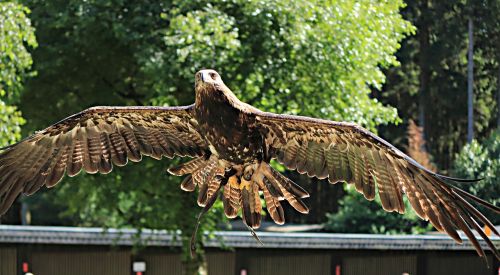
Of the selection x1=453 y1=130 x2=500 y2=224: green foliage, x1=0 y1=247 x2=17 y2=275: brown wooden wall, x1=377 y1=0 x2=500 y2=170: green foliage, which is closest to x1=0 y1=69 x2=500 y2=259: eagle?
x1=453 y1=130 x2=500 y2=224: green foliage

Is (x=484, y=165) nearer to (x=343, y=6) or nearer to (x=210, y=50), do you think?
(x=343, y=6)

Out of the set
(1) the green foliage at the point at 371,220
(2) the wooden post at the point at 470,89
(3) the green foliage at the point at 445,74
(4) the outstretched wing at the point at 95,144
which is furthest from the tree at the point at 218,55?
(4) the outstretched wing at the point at 95,144

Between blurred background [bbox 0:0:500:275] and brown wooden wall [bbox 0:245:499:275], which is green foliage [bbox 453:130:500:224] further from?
brown wooden wall [bbox 0:245:499:275]

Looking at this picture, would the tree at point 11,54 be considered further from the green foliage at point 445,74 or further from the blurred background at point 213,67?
the green foliage at point 445,74

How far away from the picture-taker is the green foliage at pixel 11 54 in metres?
20.3

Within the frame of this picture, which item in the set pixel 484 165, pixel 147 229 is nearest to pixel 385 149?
pixel 484 165

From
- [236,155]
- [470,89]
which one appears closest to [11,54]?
[236,155]

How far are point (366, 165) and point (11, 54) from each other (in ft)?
36.1

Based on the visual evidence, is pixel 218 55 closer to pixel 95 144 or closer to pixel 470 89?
pixel 470 89

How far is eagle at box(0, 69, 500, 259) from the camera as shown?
10484mm

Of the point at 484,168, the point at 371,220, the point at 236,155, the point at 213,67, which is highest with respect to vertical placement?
the point at 213,67

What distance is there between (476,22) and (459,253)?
4.57 meters

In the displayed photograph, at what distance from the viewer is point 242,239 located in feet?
82.4

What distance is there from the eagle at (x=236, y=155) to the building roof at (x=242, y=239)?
12.8 metres
